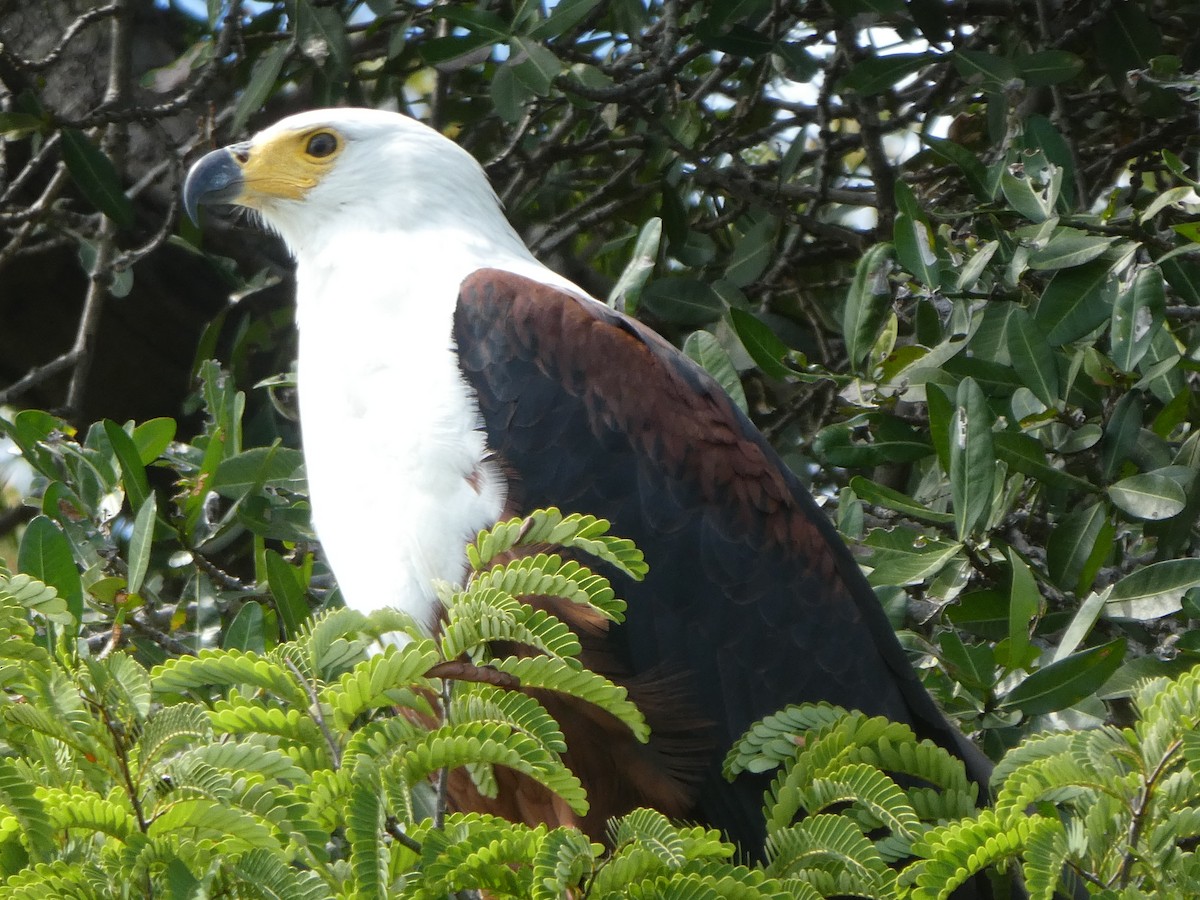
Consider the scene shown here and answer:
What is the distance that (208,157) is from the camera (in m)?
3.64

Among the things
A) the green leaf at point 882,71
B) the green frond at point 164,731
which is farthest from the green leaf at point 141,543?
the green leaf at point 882,71

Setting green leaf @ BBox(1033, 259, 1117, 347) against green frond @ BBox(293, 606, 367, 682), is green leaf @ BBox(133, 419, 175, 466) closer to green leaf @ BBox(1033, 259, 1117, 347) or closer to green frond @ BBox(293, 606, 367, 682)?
green frond @ BBox(293, 606, 367, 682)

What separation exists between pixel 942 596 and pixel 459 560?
113cm

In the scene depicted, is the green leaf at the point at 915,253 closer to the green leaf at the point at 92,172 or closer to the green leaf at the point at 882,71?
the green leaf at the point at 882,71

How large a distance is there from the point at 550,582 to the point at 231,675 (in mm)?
359

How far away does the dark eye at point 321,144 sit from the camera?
11.9 ft

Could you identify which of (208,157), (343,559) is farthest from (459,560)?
(208,157)

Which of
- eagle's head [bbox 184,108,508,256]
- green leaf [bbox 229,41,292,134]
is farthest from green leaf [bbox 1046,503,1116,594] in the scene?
green leaf [bbox 229,41,292,134]

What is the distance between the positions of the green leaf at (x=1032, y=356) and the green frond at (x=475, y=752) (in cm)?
196

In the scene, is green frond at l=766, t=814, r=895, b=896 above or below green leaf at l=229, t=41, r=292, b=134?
below

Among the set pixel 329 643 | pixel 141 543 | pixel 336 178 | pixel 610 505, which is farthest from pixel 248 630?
pixel 329 643

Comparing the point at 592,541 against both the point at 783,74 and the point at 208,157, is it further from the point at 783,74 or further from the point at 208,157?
the point at 783,74

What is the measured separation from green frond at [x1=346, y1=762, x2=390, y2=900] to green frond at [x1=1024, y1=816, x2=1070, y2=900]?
2.17 feet

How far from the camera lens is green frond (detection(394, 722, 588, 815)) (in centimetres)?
150
